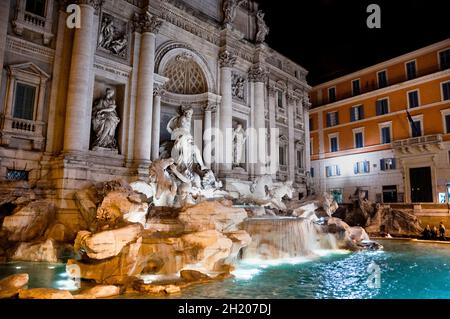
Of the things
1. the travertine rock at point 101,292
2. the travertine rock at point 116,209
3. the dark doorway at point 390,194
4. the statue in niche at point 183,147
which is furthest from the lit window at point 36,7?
the dark doorway at point 390,194

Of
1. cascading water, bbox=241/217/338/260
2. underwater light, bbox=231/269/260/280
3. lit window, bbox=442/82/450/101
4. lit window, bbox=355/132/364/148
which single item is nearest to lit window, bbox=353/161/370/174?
lit window, bbox=355/132/364/148

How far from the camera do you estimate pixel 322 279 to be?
7.00 metres

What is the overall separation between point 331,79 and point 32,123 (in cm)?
2658

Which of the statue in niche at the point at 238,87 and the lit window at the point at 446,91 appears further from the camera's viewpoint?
the lit window at the point at 446,91

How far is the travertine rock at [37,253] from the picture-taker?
27.3 feet

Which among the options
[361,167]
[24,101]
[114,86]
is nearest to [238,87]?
[114,86]

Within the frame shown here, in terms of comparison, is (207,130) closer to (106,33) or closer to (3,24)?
(106,33)

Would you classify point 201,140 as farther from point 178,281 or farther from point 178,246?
point 178,281

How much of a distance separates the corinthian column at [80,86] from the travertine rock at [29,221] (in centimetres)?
226

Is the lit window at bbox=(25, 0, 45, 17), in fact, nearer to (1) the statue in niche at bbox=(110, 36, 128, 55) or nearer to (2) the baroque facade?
(2) the baroque facade

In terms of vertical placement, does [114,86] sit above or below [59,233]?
above

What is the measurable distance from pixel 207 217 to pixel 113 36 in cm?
899

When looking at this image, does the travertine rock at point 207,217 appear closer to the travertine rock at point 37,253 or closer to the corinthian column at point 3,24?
the travertine rock at point 37,253

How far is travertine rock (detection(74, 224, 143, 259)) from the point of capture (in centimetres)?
624
